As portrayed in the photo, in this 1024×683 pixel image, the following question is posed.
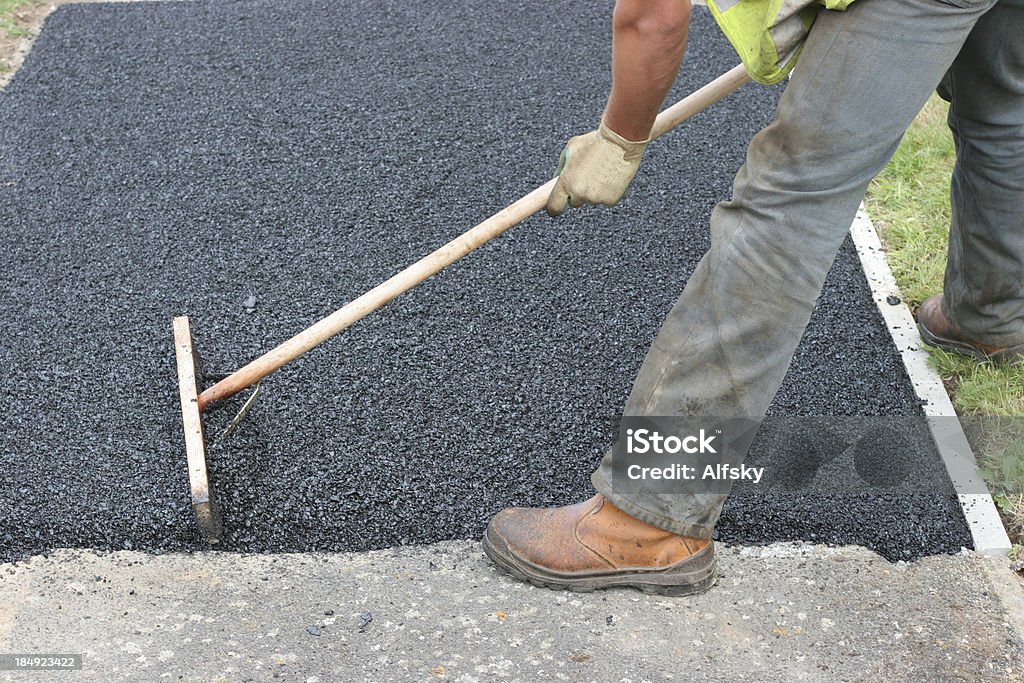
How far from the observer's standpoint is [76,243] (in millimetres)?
3229

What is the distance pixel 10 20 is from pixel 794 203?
171 inches

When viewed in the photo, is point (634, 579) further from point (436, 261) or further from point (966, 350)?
point (966, 350)

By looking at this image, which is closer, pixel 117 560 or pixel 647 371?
pixel 647 371

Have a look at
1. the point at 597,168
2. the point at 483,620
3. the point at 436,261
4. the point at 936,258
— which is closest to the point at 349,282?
the point at 436,261

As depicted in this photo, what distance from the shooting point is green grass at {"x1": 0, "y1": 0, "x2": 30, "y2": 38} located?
4.66 m

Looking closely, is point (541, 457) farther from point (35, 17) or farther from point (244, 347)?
point (35, 17)

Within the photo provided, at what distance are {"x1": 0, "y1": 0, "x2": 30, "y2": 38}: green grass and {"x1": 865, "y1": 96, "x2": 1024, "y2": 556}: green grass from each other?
3842 millimetres

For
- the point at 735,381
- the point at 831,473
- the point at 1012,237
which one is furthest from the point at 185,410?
the point at 1012,237

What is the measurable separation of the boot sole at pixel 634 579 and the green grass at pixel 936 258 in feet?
2.46

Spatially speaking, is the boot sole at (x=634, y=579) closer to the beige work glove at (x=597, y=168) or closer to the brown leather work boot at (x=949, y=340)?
the beige work glove at (x=597, y=168)

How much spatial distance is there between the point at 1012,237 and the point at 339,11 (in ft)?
11.1

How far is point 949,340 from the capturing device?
2.83 metres

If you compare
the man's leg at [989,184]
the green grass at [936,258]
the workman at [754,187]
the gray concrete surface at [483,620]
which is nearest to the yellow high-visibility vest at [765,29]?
the workman at [754,187]

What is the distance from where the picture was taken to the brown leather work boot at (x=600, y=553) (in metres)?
2.11
